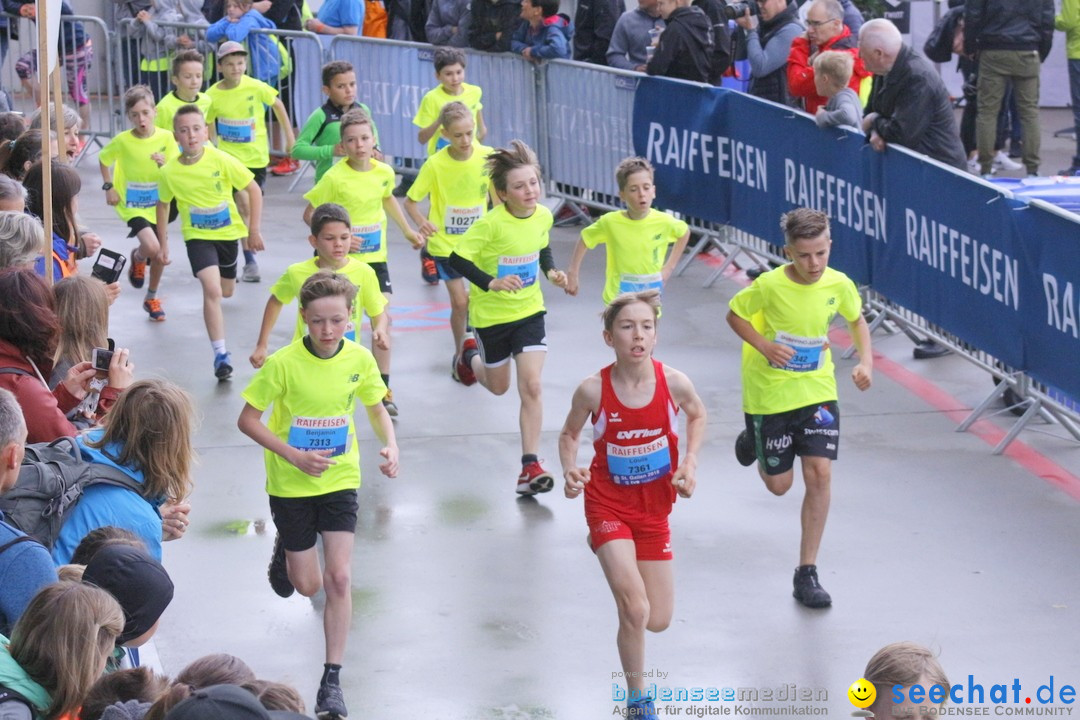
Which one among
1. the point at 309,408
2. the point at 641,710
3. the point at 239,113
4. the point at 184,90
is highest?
the point at 184,90

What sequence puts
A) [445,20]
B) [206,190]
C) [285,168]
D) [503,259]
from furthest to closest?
[285,168], [445,20], [206,190], [503,259]

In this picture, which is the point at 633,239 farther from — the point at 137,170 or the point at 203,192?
the point at 137,170

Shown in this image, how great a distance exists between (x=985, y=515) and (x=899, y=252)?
113 inches

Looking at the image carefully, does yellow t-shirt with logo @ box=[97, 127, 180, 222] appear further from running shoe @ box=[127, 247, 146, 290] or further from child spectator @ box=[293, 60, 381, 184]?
running shoe @ box=[127, 247, 146, 290]

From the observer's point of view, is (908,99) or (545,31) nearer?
(908,99)

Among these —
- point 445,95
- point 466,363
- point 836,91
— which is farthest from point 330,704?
point 445,95

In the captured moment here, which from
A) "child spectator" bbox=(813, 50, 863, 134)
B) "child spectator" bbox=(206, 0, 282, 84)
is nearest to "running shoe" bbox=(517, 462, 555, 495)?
"child spectator" bbox=(813, 50, 863, 134)

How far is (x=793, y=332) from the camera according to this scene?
743 cm

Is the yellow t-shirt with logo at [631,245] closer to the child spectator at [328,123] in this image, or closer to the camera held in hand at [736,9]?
the child spectator at [328,123]

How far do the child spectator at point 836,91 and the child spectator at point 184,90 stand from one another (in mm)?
5001

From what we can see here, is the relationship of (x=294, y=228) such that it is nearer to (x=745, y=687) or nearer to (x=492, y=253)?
(x=492, y=253)

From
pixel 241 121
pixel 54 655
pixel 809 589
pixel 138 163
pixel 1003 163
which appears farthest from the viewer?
pixel 1003 163

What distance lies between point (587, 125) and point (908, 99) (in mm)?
4736

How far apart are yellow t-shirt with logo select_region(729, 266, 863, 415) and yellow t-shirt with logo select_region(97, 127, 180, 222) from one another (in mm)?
5880
